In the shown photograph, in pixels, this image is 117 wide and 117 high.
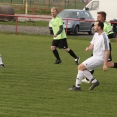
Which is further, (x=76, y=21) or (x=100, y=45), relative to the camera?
(x=76, y=21)

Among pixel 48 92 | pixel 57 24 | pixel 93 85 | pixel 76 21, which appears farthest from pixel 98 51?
pixel 76 21

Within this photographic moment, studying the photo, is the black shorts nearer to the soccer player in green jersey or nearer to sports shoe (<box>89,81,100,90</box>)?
the soccer player in green jersey

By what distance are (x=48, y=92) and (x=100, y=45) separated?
1.42 m

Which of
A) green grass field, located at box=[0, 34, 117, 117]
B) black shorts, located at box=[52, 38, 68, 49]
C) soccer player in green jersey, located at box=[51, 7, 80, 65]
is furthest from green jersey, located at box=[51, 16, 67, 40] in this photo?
green grass field, located at box=[0, 34, 117, 117]

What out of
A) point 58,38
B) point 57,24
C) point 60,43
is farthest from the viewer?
point 60,43

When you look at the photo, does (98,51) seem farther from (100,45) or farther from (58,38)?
(58,38)

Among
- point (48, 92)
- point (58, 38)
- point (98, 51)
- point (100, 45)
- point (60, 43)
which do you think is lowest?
point (48, 92)

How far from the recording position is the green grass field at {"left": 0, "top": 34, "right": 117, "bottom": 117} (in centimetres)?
846

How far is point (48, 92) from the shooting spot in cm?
1031

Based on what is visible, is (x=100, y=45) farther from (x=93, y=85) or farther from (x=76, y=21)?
(x=76, y=21)

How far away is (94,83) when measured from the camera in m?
10.8

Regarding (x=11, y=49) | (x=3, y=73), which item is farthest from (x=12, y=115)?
(x=11, y=49)

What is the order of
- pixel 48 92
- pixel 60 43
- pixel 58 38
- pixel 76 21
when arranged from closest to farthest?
pixel 48 92 → pixel 58 38 → pixel 60 43 → pixel 76 21

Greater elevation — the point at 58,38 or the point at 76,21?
the point at 58,38
